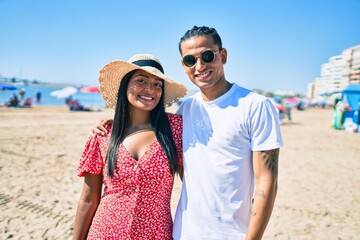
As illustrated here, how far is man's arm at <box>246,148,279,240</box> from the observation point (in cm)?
155

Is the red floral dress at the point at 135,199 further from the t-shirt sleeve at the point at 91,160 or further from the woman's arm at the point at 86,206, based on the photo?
the woman's arm at the point at 86,206

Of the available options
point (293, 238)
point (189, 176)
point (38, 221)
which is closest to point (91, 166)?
point (189, 176)

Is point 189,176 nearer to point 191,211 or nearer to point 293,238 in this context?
point 191,211

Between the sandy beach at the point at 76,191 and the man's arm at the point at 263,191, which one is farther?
the sandy beach at the point at 76,191

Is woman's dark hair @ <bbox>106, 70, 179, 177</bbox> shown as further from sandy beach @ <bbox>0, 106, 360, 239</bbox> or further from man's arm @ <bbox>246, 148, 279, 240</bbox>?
sandy beach @ <bbox>0, 106, 360, 239</bbox>

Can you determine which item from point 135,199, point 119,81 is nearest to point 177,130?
point 135,199

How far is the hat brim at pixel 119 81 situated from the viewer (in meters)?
1.96

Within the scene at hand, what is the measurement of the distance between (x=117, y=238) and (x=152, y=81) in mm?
1125

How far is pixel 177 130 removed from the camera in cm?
200

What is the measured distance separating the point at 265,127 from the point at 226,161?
31 centimetres

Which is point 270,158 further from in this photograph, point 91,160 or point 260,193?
point 91,160

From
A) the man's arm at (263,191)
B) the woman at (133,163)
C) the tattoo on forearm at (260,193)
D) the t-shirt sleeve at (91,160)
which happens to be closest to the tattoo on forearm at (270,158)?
the man's arm at (263,191)

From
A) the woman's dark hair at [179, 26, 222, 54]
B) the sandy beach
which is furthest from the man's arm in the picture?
the sandy beach

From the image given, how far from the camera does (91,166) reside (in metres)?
1.92
